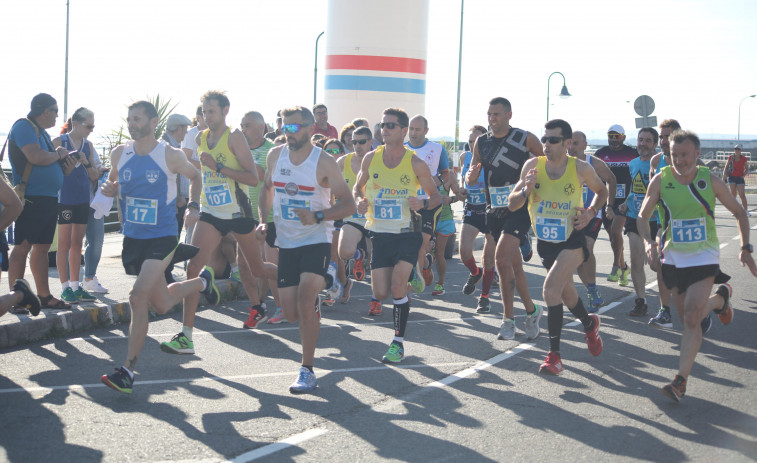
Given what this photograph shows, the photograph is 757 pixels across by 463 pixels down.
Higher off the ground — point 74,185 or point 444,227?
point 74,185

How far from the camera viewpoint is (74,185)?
8672 millimetres

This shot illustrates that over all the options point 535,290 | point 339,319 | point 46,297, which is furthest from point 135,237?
point 535,290

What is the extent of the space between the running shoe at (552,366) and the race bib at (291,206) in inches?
84.6

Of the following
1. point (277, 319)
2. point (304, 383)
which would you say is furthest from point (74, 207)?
point (304, 383)

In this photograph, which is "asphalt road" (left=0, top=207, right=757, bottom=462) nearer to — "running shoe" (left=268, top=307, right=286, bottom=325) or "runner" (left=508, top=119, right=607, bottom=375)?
"running shoe" (left=268, top=307, right=286, bottom=325)

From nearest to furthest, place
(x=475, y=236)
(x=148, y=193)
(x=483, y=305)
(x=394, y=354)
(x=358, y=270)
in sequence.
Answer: (x=148, y=193) < (x=394, y=354) < (x=483, y=305) < (x=475, y=236) < (x=358, y=270)

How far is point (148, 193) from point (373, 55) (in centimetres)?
1566

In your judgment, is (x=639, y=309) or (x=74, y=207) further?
(x=639, y=309)

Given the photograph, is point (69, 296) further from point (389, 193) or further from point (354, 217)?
point (389, 193)

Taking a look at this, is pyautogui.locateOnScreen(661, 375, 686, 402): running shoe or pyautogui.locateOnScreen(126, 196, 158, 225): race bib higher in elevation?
pyautogui.locateOnScreen(126, 196, 158, 225): race bib

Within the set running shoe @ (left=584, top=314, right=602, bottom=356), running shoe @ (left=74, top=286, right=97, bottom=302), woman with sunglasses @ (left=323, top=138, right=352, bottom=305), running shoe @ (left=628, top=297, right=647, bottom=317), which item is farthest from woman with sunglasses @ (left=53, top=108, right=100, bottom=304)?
running shoe @ (left=628, top=297, right=647, bottom=317)

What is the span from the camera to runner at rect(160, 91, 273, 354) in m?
7.15

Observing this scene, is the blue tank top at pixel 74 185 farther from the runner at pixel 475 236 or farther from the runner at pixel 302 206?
the runner at pixel 475 236

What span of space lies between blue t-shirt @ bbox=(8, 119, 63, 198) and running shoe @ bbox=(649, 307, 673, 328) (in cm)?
598
